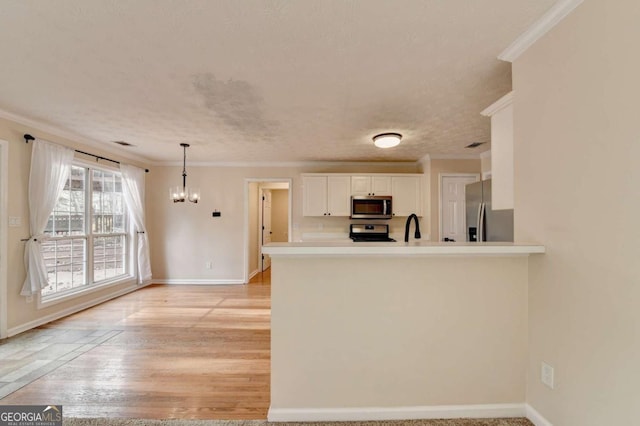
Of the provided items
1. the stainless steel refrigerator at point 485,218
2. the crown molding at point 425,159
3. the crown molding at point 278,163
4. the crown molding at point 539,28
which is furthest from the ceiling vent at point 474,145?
the crown molding at point 539,28

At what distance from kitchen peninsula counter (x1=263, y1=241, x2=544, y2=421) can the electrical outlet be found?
0.41 ft

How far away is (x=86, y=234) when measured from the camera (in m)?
4.15

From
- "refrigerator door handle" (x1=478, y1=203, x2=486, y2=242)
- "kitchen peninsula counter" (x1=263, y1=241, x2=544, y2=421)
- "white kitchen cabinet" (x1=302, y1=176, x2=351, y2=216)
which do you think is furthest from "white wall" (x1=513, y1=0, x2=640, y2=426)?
"white kitchen cabinet" (x1=302, y1=176, x2=351, y2=216)

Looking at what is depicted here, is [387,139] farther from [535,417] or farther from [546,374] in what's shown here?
[535,417]

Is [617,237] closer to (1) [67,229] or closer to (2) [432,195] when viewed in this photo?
(2) [432,195]

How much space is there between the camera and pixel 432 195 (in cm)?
497

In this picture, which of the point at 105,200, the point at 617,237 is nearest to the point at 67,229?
the point at 105,200

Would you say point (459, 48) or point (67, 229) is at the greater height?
point (459, 48)

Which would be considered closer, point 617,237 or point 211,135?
point 617,237

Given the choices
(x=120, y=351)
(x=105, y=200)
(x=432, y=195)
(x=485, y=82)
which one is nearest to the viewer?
(x=485, y=82)

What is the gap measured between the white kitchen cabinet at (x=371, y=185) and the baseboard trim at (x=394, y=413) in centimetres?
374

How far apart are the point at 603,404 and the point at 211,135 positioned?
4102mm

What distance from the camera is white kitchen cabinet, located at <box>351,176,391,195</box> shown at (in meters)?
5.19

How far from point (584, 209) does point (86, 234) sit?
533 centimetres
